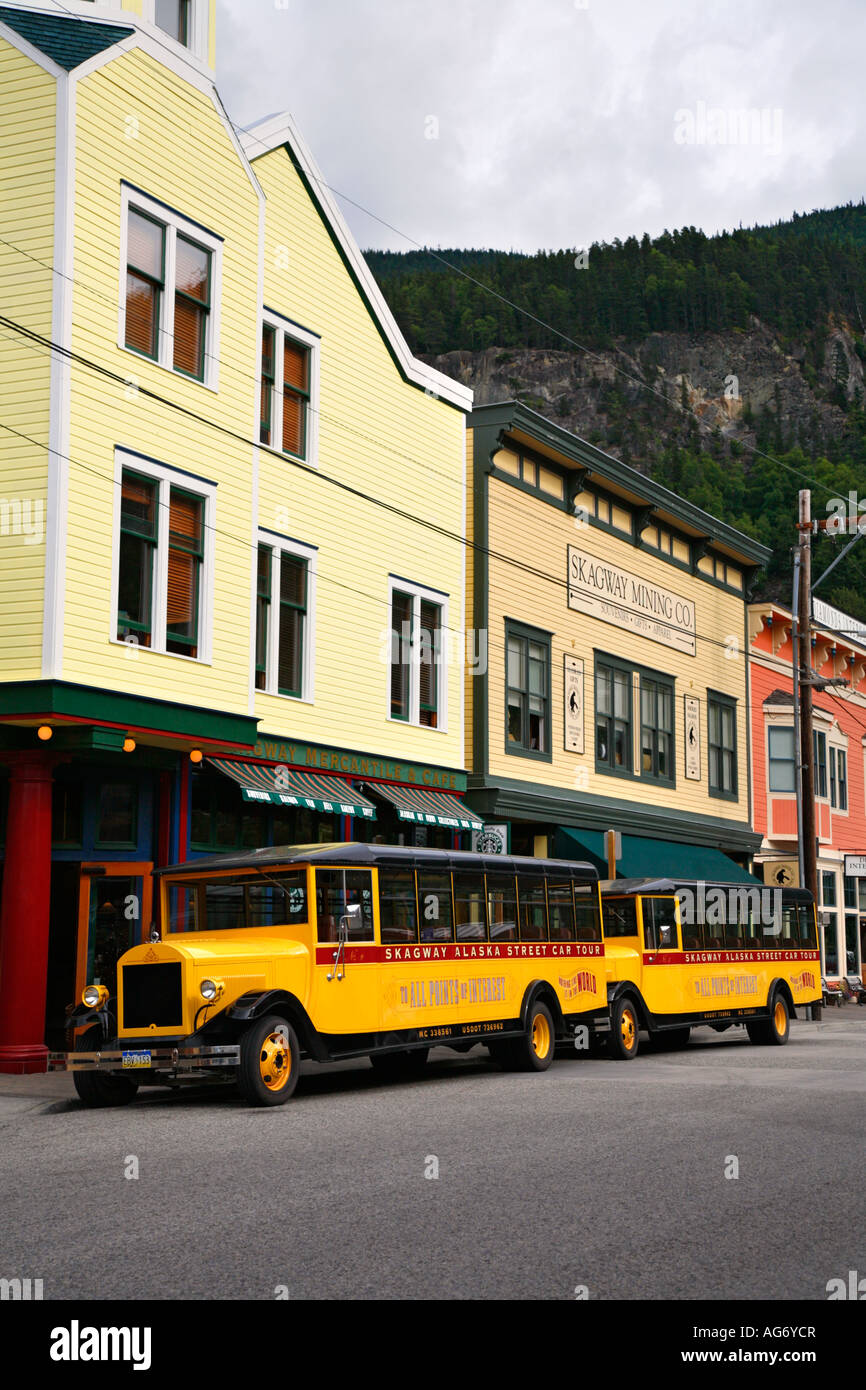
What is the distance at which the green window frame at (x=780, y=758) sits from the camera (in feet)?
139

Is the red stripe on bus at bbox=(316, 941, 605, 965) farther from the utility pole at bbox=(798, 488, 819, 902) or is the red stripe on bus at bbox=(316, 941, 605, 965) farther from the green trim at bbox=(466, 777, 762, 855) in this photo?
the utility pole at bbox=(798, 488, 819, 902)

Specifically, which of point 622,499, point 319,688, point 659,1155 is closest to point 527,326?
point 622,499

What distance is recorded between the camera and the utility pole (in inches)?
1303

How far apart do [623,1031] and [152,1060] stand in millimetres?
9031

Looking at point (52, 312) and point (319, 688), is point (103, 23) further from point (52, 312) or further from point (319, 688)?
point (319, 688)

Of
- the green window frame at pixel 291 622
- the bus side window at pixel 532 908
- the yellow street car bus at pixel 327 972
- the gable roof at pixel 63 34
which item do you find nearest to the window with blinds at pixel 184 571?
the green window frame at pixel 291 622

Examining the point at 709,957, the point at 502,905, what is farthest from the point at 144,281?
Answer: the point at 709,957

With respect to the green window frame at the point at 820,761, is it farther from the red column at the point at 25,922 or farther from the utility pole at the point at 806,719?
the red column at the point at 25,922

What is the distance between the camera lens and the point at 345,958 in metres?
15.2

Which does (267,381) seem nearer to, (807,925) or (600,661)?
(600,661)

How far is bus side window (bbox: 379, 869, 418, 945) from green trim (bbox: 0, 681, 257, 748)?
404 centimetres

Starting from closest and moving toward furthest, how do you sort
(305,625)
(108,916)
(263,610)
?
(108,916), (263,610), (305,625)

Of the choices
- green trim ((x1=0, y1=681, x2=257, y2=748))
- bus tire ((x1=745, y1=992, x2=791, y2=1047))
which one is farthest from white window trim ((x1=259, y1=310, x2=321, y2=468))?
bus tire ((x1=745, y1=992, x2=791, y2=1047))

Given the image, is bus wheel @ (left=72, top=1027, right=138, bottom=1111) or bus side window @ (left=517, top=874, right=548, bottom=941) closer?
bus wheel @ (left=72, top=1027, right=138, bottom=1111)
